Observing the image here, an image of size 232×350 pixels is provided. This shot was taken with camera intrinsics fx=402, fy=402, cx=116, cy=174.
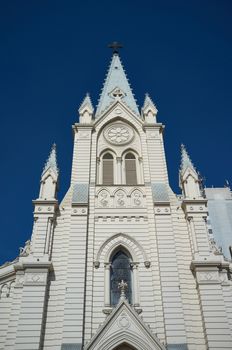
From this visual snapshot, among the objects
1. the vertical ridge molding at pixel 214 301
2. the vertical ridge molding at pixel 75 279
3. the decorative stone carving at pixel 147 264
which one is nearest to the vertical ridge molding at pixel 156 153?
the vertical ridge molding at pixel 75 279

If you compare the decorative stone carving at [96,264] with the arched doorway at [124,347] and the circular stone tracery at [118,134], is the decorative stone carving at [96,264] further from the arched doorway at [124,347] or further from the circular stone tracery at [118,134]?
the circular stone tracery at [118,134]

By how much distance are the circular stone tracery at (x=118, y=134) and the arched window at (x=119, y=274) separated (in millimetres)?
7975

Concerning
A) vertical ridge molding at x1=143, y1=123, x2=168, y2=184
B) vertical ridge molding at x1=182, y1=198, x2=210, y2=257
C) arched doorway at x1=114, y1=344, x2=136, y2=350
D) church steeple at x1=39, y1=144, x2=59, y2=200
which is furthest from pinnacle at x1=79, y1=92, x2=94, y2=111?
arched doorway at x1=114, y1=344, x2=136, y2=350

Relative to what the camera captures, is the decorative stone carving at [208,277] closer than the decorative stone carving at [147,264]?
Yes

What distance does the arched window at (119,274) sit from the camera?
17897 mm

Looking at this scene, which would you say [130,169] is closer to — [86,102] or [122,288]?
[86,102]

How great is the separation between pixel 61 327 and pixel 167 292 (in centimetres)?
465

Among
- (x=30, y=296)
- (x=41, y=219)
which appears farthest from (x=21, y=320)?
(x=41, y=219)

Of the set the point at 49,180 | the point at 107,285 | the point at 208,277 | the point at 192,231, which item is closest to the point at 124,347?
the point at 107,285

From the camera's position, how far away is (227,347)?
604 inches

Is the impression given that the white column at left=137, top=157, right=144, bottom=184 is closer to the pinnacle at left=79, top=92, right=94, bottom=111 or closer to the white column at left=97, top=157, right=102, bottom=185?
the white column at left=97, top=157, right=102, bottom=185

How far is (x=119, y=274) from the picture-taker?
18.7 m

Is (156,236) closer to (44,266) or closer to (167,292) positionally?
(167,292)

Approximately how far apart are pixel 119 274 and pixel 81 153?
25.9ft
